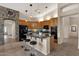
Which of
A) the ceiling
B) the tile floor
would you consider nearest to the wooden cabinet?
the ceiling

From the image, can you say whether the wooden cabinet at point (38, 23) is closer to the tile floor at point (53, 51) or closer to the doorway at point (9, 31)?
the doorway at point (9, 31)

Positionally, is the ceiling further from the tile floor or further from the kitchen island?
the tile floor

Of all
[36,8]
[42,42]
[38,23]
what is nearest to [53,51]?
[42,42]

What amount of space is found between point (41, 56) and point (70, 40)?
2.53 feet

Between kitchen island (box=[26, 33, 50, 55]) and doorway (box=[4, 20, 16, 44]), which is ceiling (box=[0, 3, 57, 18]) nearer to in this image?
doorway (box=[4, 20, 16, 44])

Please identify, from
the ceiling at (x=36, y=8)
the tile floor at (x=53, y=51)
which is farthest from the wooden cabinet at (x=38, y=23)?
the tile floor at (x=53, y=51)

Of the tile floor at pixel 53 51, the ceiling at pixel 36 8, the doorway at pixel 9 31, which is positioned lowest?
the tile floor at pixel 53 51

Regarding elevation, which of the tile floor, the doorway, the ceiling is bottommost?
the tile floor

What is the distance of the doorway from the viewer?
2142 mm

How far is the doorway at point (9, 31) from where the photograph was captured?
2.14 m

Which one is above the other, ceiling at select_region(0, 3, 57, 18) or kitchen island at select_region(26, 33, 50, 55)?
ceiling at select_region(0, 3, 57, 18)

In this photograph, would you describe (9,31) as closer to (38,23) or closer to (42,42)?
(38,23)

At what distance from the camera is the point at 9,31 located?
2.17m

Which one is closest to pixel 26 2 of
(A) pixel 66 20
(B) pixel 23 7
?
(B) pixel 23 7
